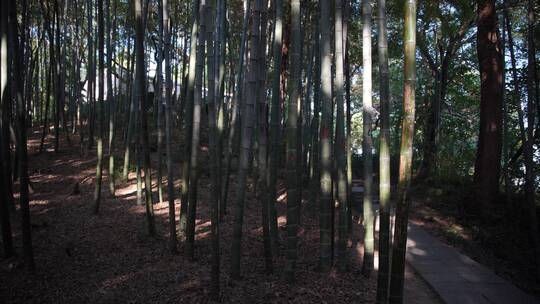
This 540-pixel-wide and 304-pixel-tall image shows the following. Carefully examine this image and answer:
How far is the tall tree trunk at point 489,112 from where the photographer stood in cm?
649

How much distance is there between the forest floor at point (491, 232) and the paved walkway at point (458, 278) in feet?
1.19

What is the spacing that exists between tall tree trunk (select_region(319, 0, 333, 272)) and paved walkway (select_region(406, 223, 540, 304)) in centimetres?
118

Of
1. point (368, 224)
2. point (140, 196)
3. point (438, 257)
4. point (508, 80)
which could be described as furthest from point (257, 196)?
point (508, 80)

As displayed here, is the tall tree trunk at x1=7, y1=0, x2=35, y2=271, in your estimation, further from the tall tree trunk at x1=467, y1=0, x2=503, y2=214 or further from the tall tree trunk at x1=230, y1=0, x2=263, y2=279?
the tall tree trunk at x1=467, y1=0, x2=503, y2=214

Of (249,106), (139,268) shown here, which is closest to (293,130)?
(249,106)

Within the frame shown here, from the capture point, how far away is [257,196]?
23.5 ft

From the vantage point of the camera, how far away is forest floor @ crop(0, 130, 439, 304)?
3.05 metres

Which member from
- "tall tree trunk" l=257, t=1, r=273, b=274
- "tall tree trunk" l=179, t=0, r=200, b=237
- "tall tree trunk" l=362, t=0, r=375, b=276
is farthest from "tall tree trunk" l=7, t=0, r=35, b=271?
"tall tree trunk" l=362, t=0, r=375, b=276

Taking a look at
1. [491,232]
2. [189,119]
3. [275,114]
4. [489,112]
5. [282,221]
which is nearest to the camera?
[275,114]

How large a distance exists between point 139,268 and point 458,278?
11.2ft

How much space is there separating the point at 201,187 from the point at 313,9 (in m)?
4.26

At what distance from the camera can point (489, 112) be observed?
6523 mm

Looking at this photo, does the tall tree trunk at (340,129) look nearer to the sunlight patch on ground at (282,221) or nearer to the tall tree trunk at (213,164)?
the tall tree trunk at (213,164)

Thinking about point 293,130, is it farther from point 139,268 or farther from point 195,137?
point 139,268
